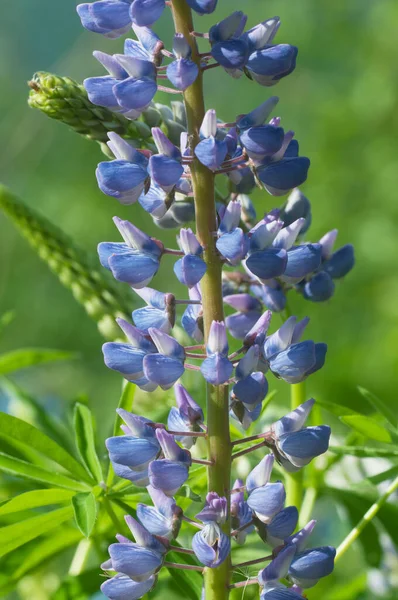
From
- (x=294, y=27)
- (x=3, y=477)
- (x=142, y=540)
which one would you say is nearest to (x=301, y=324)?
(x=142, y=540)

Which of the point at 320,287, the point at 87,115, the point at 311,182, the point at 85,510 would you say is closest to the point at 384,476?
the point at 320,287

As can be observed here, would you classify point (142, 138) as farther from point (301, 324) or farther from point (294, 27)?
point (294, 27)

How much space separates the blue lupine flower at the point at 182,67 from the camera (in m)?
0.50

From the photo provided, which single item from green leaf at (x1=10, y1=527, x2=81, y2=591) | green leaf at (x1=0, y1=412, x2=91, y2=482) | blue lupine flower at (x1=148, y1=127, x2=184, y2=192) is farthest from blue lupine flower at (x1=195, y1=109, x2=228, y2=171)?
green leaf at (x1=10, y1=527, x2=81, y2=591)

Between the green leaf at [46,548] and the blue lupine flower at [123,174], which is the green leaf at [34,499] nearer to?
the green leaf at [46,548]

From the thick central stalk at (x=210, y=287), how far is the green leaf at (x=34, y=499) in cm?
16

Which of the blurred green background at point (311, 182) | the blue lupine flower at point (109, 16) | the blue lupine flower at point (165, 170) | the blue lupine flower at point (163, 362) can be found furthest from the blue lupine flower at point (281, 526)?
the blurred green background at point (311, 182)

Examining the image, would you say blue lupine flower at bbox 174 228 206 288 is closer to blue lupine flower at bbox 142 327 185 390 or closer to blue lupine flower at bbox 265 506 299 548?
blue lupine flower at bbox 142 327 185 390

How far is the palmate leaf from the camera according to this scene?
29.6 inches

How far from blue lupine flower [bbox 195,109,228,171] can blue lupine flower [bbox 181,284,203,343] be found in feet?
A: 0.29

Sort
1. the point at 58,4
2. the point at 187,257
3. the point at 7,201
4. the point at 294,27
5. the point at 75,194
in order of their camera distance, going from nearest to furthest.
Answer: the point at 187,257, the point at 7,201, the point at 294,27, the point at 75,194, the point at 58,4

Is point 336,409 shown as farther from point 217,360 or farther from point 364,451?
point 217,360

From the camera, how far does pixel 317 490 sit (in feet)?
2.55

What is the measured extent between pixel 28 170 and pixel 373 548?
285 cm
